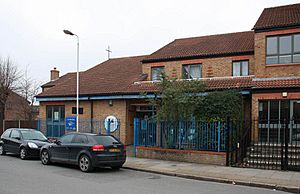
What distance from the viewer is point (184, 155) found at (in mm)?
14172

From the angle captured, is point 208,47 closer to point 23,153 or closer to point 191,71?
point 191,71

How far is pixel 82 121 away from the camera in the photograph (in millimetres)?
20266

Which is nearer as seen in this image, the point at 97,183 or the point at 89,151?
the point at 97,183

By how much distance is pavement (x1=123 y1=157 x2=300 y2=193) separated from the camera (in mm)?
9812

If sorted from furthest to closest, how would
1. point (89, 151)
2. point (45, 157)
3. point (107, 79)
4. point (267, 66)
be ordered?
point (107, 79) → point (267, 66) → point (45, 157) → point (89, 151)

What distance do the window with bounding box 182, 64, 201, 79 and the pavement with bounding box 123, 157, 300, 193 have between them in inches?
294

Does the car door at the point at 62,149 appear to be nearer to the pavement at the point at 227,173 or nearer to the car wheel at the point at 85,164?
the car wheel at the point at 85,164

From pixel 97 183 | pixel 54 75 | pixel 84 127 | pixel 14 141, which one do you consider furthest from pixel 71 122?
pixel 54 75

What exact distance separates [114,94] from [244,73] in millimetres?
8065

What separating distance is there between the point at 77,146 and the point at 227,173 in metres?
5.72

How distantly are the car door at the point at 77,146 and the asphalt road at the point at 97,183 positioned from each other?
50cm

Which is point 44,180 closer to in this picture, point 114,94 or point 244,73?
point 114,94

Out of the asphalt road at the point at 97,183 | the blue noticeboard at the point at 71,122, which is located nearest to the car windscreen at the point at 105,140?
the asphalt road at the point at 97,183

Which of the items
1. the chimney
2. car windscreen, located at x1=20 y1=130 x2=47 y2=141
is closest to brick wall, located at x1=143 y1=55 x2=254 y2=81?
car windscreen, located at x1=20 y1=130 x2=47 y2=141
